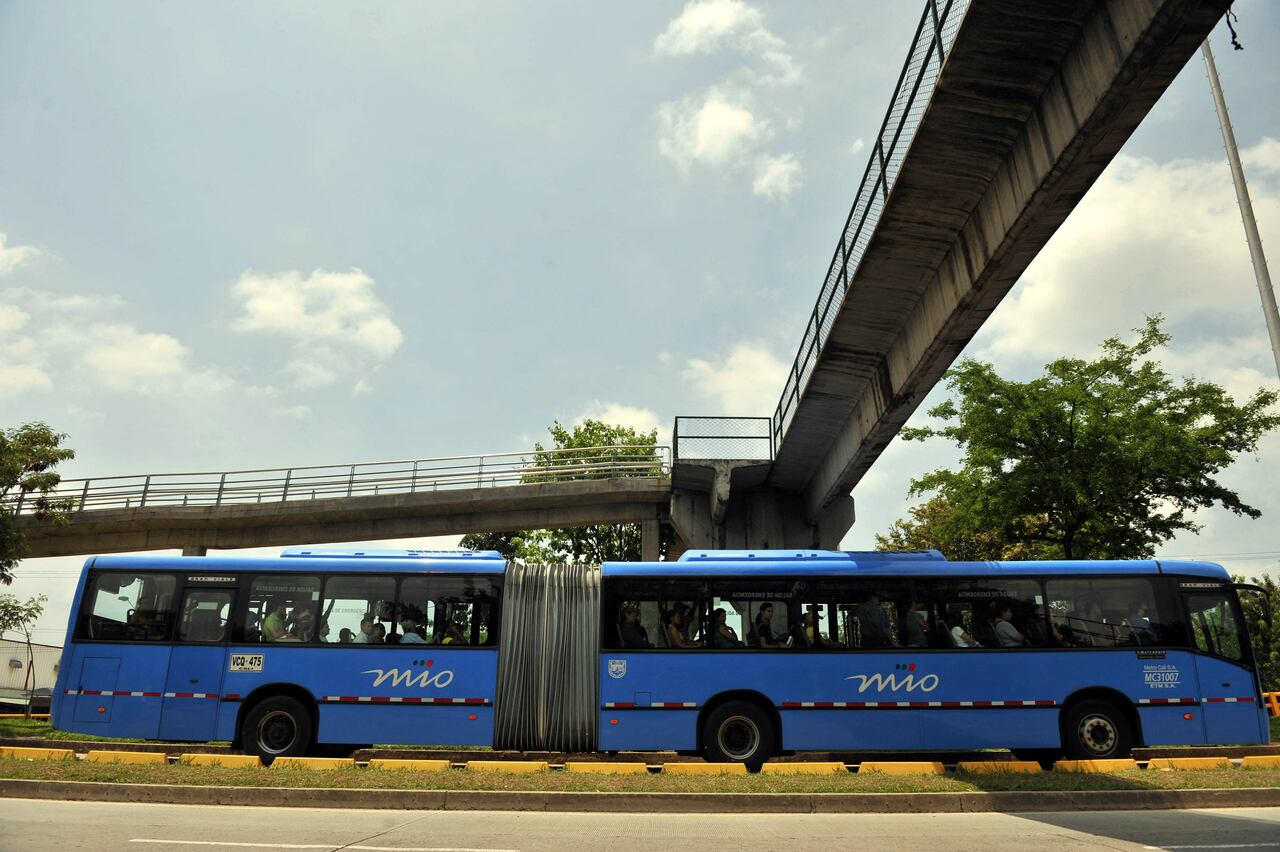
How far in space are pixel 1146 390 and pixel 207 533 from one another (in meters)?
30.6

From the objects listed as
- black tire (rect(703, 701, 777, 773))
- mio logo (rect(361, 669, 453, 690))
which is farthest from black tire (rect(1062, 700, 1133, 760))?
mio logo (rect(361, 669, 453, 690))

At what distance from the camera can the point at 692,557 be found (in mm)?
14344

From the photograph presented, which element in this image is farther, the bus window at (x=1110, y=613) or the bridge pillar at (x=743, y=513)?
the bridge pillar at (x=743, y=513)

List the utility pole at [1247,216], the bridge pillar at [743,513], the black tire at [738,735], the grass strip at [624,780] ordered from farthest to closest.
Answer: the bridge pillar at [743,513], the utility pole at [1247,216], the black tire at [738,735], the grass strip at [624,780]

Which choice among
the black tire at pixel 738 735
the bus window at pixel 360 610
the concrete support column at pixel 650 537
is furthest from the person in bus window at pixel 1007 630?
the concrete support column at pixel 650 537

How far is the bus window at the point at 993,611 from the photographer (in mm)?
13484

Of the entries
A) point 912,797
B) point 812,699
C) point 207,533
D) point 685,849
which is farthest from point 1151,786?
point 207,533

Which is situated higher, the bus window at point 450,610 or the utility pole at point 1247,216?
the utility pole at point 1247,216

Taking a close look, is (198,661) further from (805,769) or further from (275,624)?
(805,769)

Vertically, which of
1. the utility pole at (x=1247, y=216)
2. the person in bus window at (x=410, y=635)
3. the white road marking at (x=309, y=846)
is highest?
the utility pole at (x=1247, y=216)

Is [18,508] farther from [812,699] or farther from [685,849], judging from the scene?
[685,849]

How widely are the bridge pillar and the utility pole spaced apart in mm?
10649

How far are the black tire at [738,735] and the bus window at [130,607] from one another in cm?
863

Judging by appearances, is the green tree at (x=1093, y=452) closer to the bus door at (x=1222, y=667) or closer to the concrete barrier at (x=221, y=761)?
the bus door at (x=1222, y=667)
